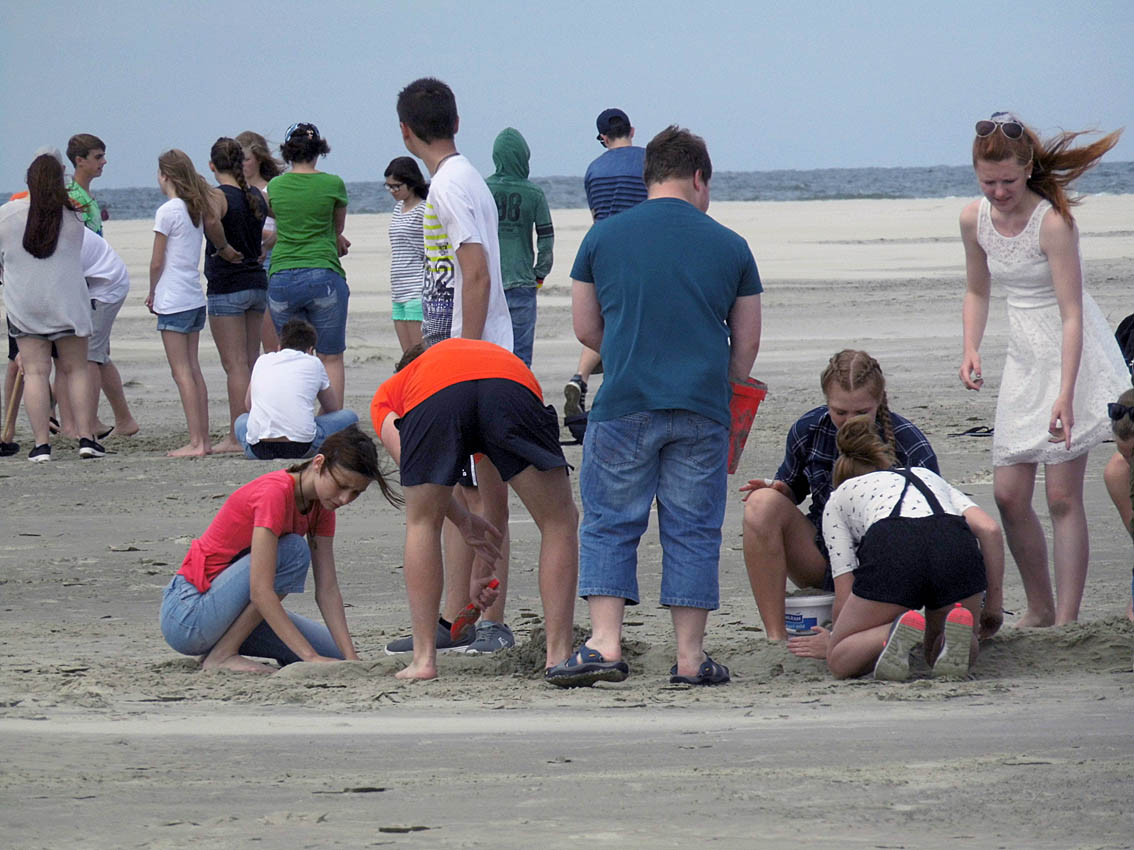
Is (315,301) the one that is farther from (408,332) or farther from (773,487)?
(773,487)

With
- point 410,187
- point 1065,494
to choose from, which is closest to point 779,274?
point 410,187

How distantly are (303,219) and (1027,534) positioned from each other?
5129 mm

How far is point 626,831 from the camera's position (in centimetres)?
301

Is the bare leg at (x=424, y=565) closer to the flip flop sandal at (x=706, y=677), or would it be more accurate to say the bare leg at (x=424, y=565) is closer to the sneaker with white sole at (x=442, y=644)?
the sneaker with white sole at (x=442, y=644)

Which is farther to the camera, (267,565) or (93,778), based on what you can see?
(267,565)

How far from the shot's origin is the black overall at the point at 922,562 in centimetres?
434

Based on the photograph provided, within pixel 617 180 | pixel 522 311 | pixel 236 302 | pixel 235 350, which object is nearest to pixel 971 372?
pixel 522 311

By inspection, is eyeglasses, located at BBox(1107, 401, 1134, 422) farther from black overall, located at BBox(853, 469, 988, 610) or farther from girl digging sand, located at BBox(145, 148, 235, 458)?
girl digging sand, located at BBox(145, 148, 235, 458)

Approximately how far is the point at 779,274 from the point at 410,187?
563 inches

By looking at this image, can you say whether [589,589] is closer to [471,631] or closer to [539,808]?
[471,631]

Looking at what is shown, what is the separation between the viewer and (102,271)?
9602mm

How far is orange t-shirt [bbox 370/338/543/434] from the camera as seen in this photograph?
4531 millimetres

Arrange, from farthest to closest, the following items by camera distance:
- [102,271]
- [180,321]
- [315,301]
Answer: [102,271] → [180,321] → [315,301]

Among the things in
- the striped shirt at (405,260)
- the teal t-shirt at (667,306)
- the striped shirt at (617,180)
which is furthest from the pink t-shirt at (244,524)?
the striped shirt at (617,180)
